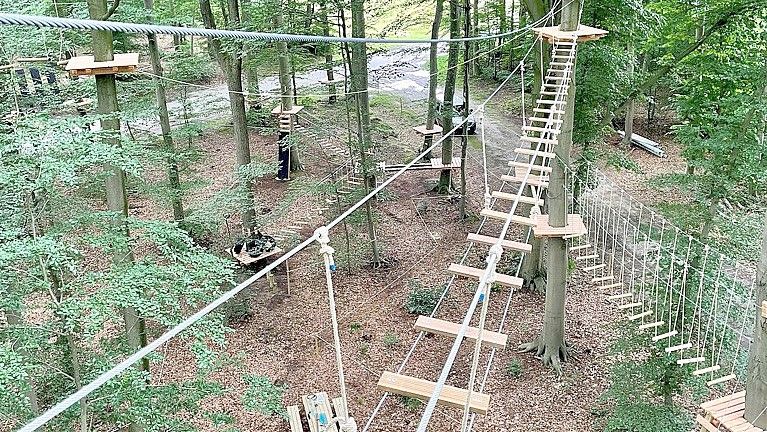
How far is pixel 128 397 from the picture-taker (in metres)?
4.09

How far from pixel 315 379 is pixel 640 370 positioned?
3.87 metres

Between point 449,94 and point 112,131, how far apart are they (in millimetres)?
7357

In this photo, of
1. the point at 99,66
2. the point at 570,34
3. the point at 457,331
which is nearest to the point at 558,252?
the point at 570,34

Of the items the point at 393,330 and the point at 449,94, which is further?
the point at 449,94

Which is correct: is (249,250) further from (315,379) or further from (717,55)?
(717,55)

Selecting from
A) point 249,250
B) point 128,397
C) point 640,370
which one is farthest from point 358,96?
point 128,397

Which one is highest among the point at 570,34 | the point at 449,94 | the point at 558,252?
the point at 570,34

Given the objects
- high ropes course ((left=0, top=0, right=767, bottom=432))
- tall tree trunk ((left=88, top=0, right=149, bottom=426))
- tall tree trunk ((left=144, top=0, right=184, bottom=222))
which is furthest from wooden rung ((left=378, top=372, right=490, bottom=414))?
tall tree trunk ((left=144, top=0, right=184, bottom=222))

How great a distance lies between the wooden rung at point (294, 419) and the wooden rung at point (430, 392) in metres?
3.44

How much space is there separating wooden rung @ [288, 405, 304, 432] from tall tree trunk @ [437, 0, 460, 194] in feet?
18.8

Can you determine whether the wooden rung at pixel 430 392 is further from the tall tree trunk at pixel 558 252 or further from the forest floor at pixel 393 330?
the tall tree trunk at pixel 558 252

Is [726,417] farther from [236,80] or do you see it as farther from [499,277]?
[236,80]

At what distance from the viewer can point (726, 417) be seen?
378 cm

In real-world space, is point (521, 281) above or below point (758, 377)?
above
